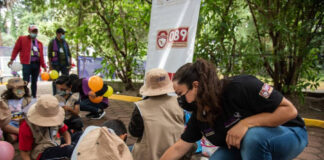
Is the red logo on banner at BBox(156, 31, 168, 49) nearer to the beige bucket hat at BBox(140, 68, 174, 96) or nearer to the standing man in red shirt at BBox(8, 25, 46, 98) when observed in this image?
the beige bucket hat at BBox(140, 68, 174, 96)

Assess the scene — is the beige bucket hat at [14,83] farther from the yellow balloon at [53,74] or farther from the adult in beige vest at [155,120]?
the yellow balloon at [53,74]

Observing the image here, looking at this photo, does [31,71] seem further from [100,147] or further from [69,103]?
[100,147]

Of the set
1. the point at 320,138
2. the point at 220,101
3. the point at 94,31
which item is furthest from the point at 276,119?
the point at 94,31

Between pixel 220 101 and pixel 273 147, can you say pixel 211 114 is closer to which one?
pixel 220 101

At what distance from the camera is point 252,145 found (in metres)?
1.41

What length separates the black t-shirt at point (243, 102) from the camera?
4.56 ft

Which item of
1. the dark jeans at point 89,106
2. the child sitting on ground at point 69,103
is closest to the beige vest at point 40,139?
the child sitting on ground at point 69,103

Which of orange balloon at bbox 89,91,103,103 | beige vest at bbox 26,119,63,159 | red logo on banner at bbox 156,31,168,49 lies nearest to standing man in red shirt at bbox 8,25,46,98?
orange balloon at bbox 89,91,103,103

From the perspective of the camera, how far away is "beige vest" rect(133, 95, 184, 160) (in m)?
1.89

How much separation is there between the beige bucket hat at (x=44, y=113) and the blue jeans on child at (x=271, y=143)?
5.16 feet

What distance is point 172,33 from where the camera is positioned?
3.04 metres

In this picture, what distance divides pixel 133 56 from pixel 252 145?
4934 mm

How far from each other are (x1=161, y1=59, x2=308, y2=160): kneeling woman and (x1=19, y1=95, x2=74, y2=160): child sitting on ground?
4.04 ft

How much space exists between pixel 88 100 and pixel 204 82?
10.4 ft
